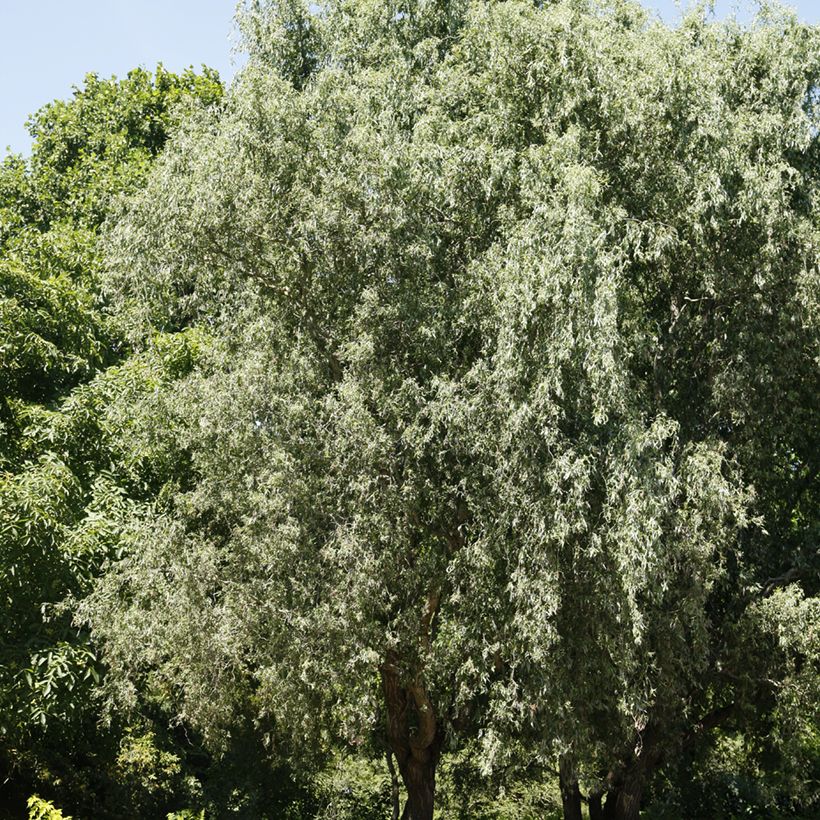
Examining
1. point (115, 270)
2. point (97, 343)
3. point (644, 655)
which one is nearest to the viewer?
point (644, 655)

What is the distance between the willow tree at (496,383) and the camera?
10555mm

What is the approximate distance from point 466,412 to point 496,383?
472mm

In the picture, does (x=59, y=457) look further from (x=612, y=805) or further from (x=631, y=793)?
(x=612, y=805)

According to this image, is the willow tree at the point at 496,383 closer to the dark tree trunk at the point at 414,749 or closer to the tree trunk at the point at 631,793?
the dark tree trunk at the point at 414,749

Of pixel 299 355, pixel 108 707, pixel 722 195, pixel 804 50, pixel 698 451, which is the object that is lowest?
pixel 108 707

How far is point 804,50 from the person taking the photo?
42.7ft

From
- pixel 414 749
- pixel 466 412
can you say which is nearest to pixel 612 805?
pixel 414 749

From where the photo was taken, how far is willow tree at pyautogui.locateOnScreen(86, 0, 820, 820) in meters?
10.6

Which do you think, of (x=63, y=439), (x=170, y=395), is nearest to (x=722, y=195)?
(x=170, y=395)

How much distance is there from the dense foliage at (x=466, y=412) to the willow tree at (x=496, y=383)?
0.05 m

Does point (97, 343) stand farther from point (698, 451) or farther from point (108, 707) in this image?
point (698, 451)

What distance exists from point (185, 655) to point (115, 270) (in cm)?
560

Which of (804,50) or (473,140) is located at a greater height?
(804,50)

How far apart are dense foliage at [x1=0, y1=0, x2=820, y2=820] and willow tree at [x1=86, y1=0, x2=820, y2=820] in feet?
0.17
